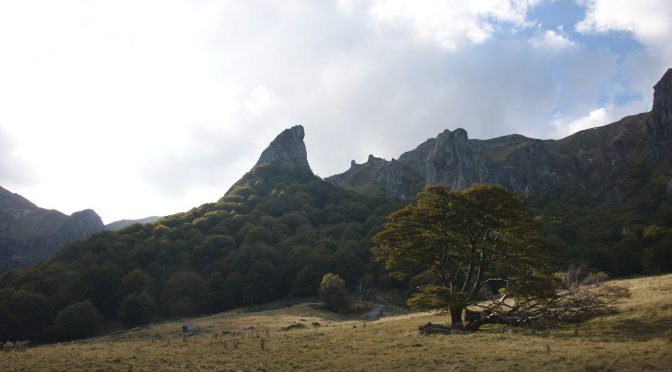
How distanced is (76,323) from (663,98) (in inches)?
7841

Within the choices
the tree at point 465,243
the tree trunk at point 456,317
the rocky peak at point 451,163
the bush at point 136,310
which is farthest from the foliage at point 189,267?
the rocky peak at point 451,163

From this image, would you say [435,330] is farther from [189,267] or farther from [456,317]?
[189,267]

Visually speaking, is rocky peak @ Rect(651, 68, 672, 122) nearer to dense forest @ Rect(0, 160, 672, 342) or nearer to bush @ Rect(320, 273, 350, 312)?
dense forest @ Rect(0, 160, 672, 342)

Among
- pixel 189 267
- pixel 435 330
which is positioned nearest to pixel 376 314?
pixel 435 330

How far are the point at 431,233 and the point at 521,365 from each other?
18.1 meters

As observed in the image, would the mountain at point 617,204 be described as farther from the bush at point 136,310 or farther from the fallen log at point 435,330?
the bush at point 136,310

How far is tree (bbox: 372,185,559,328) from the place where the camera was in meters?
33.3

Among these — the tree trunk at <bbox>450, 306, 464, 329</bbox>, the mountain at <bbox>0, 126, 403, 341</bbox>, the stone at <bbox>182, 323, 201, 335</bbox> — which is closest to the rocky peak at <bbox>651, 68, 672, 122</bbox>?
the mountain at <bbox>0, 126, 403, 341</bbox>

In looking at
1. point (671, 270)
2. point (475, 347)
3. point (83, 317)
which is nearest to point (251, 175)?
point (83, 317)

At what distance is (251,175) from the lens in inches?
7451

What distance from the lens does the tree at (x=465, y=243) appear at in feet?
109

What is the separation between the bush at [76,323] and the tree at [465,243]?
57427 millimetres

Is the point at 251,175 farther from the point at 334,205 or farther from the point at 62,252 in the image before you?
the point at 62,252

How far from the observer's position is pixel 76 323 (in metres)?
69.0
